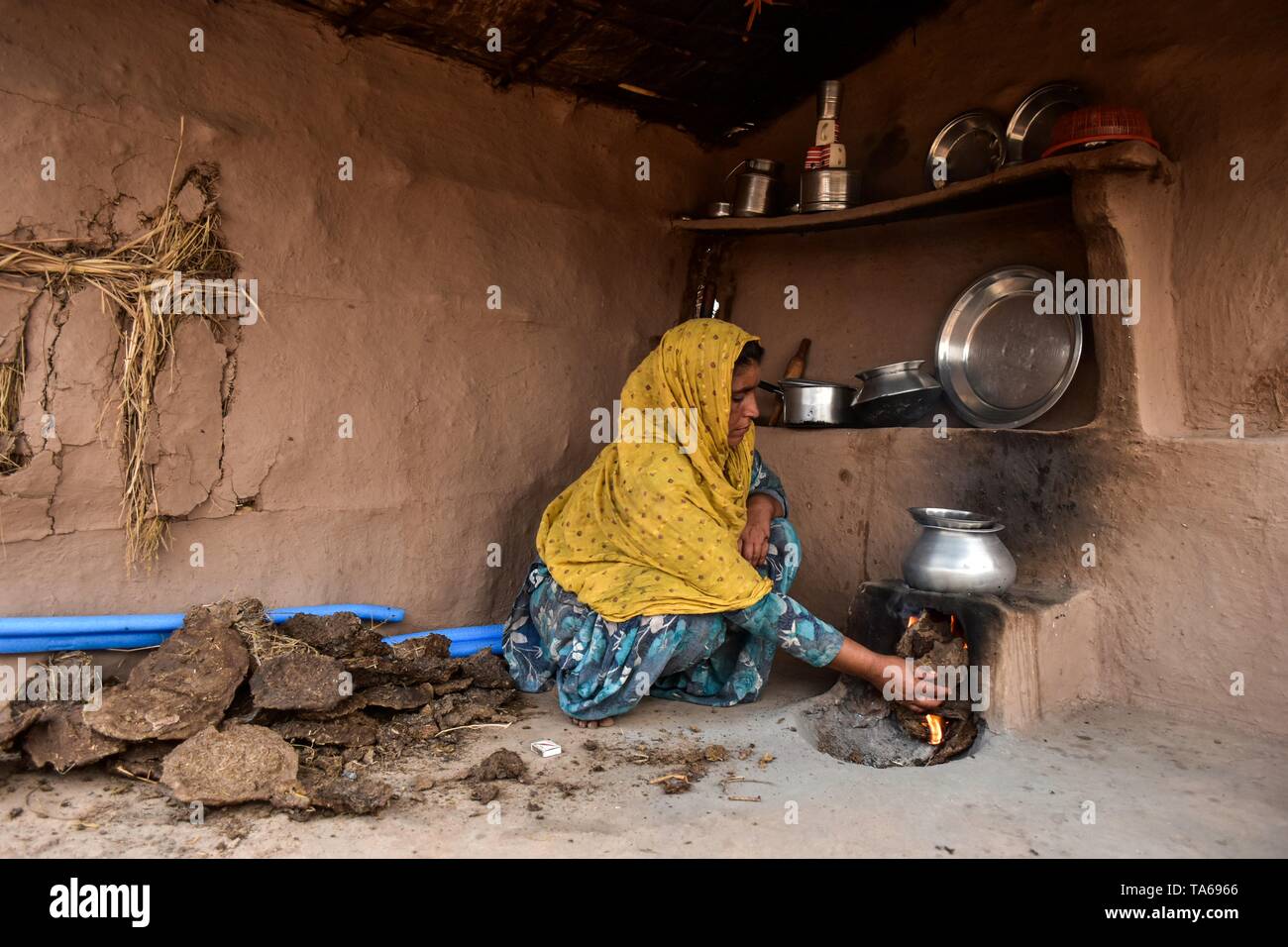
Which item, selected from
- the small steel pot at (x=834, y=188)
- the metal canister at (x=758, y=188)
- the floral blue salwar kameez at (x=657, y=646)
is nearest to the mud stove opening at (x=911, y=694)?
the floral blue salwar kameez at (x=657, y=646)

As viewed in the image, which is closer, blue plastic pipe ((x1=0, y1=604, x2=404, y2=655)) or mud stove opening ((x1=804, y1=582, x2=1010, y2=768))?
blue plastic pipe ((x1=0, y1=604, x2=404, y2=655))

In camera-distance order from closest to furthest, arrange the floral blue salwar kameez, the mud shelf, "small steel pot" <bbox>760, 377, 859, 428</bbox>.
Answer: the floral blue salwar kameez → the mud shelf → "small steel pot" <bbox>760, 377, 859, 428</bbox>

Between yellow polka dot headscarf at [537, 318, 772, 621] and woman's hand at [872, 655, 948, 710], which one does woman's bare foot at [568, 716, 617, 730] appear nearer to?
yellow polka dot headscarf at [537, 318, 772, 621]

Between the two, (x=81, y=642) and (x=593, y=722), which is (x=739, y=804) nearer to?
(x=593, y=722)

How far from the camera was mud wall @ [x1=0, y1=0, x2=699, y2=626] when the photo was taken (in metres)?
2.59

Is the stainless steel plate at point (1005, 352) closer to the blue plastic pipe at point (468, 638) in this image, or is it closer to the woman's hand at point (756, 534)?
the woman's hand at point (756, 534)

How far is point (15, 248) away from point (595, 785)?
6.78 feet

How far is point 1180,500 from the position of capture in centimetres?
263

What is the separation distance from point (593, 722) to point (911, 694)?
90 cm

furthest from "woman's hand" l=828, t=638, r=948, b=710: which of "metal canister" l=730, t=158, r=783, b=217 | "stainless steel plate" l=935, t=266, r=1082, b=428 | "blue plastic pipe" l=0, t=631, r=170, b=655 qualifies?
Answer: "metal canister" l=730, t=158, r=783, b=217

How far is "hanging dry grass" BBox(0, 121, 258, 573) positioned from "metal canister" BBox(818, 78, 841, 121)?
2312mm

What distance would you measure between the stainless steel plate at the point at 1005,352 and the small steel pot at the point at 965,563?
761 mm

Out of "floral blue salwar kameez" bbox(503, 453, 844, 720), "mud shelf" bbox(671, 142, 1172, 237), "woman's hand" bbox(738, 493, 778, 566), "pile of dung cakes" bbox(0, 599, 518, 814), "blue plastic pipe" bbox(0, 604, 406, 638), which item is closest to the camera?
"pile of dung cakes" bbox(0, 599, 518, 814)

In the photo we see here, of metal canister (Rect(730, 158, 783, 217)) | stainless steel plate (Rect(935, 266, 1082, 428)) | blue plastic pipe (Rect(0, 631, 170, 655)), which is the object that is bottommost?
blue plastic pipe (Rect(0, 631, 170, 655))
